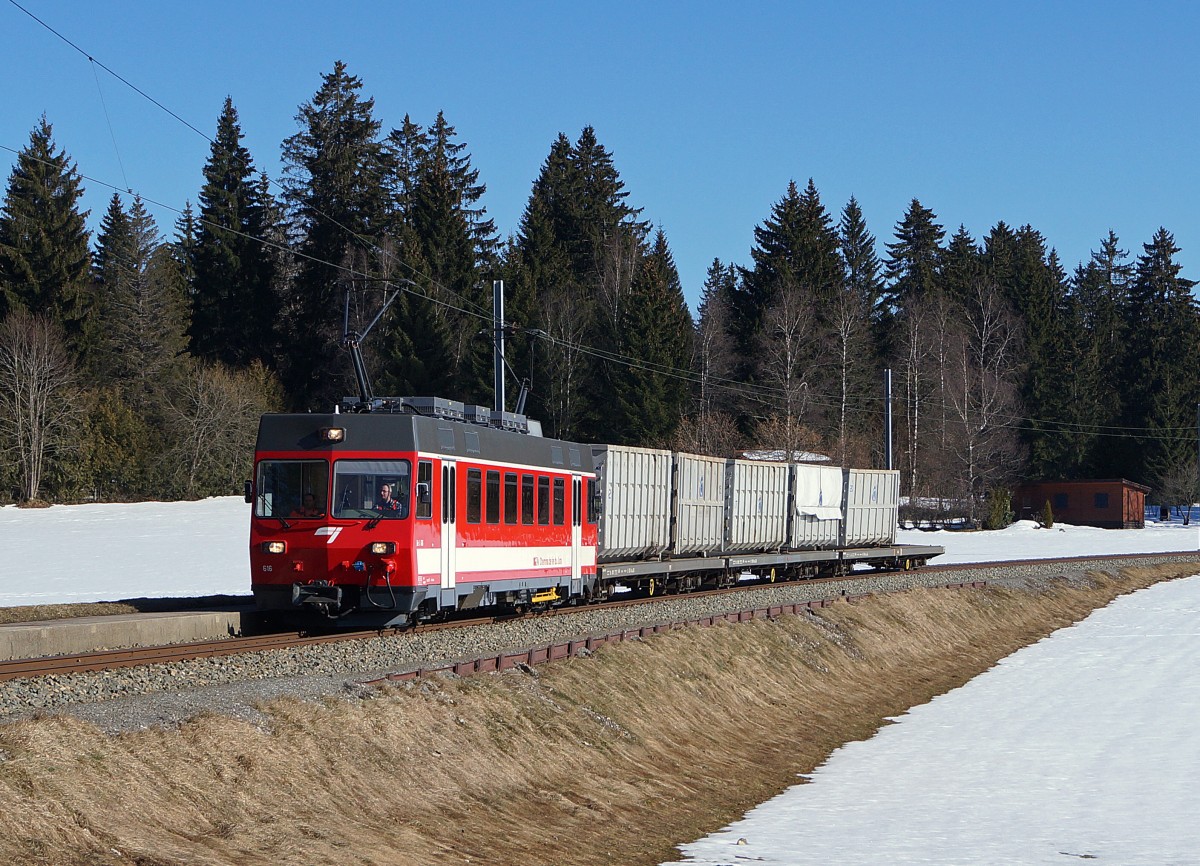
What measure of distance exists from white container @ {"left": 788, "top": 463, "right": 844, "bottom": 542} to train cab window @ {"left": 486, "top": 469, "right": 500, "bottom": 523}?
56.7 feet

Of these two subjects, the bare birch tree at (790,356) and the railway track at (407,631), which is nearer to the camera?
the railway track at (407,631)

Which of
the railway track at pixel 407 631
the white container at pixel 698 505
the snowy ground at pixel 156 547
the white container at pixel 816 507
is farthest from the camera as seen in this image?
the white container at pixel 816 507

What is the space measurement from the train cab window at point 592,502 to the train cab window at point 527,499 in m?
3.10

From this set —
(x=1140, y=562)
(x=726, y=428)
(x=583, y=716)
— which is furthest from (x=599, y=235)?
(x=583, y=716)

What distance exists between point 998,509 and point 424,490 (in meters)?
63.7

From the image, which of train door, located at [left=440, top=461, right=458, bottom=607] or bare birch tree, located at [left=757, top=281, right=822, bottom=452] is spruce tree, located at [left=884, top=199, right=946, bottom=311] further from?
train door, located at [left=440, top=461, right=458, bottom=607]

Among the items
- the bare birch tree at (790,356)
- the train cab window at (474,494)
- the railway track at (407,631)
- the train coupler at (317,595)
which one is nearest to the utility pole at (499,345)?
the railway track at (407,631)

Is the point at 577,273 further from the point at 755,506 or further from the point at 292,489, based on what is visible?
the point at 292,489

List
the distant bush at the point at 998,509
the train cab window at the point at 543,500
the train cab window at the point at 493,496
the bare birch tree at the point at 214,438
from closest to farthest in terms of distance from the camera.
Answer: the train cab window at the point at 493,496 → the train cab window at the point at 543,500 → the bare birch tree at the point at 214,438 → the distant bush at the point at 998,509

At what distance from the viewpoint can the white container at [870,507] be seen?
40.9m

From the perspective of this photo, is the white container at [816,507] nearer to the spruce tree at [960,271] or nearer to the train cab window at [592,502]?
the train cab window at [592,502]

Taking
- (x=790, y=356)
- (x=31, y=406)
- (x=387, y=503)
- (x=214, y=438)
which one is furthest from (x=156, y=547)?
(x=790, y=356)

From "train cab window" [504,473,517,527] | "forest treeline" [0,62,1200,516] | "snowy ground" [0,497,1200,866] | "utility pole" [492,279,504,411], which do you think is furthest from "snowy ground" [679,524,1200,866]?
"forest treeline" [0,62,1200,516]

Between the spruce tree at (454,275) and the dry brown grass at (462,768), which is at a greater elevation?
the spruce tree at (454,275)
